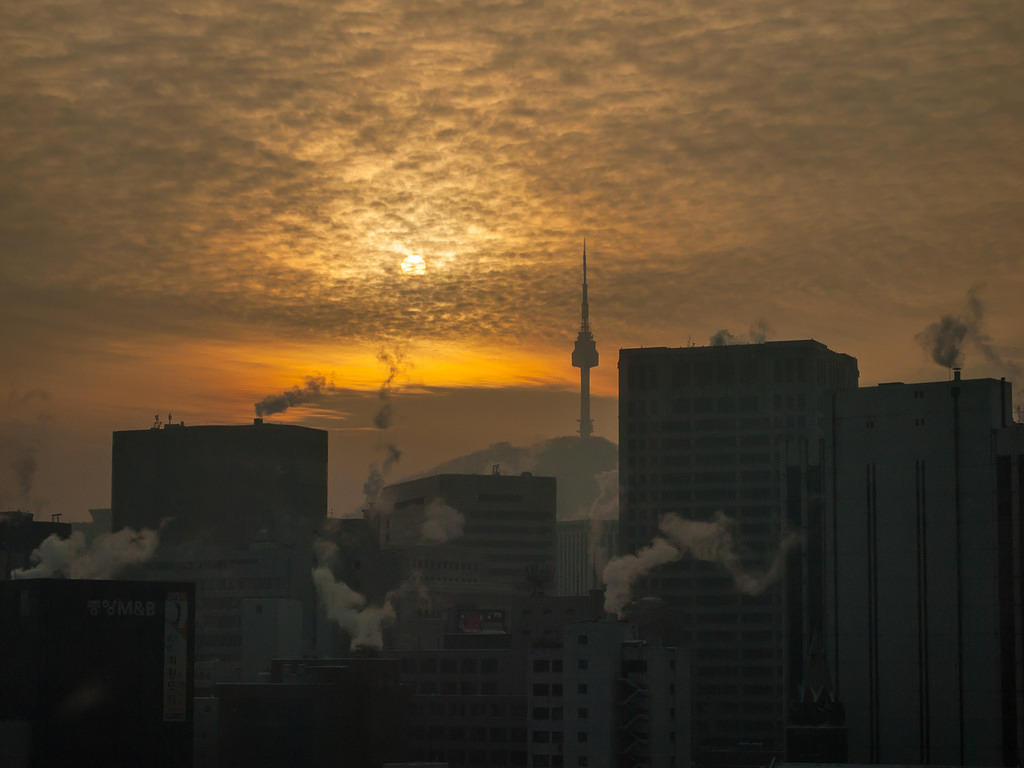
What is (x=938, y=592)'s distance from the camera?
193m

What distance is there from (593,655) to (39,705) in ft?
192

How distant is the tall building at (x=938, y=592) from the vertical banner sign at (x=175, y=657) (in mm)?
71567

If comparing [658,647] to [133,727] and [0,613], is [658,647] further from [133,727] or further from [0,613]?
[0,613]

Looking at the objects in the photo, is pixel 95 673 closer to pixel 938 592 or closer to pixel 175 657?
pixel 175 657

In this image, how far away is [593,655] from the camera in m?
191

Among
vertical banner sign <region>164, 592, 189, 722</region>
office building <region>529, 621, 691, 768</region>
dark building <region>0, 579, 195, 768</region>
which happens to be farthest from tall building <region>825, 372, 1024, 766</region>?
A: dark building <region>0, 579, 195, 768</region>

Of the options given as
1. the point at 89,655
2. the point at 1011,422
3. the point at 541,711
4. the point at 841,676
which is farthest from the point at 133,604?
the point at 1011,422

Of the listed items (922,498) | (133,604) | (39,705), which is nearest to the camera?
(39,705)

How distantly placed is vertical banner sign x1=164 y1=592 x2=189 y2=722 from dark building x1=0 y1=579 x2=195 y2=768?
0.35 ft

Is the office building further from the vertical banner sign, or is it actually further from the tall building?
the vertical banner sign

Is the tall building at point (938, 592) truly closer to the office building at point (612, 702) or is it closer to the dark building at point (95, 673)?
the office building at point (612, 702)

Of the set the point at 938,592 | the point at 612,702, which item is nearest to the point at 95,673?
the point at 612,702

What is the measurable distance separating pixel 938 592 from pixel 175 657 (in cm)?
8323

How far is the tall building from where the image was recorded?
614ft
